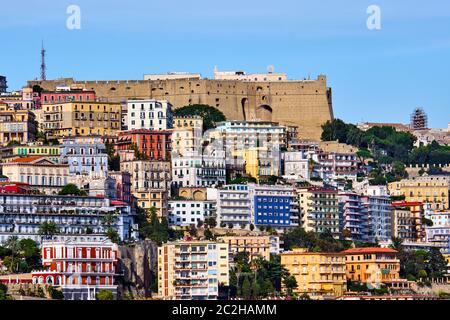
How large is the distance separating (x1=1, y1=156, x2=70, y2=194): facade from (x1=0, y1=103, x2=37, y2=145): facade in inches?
238

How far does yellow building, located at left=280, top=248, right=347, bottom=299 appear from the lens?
4759cm

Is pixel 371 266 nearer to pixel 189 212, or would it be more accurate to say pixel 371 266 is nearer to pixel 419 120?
pixel 189 212

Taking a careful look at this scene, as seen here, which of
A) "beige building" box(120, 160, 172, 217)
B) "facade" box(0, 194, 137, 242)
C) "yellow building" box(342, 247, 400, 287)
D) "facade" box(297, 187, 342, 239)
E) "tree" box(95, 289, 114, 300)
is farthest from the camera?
"facade" box(297, 187, 342, 239)

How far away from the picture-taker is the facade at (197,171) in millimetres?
57312

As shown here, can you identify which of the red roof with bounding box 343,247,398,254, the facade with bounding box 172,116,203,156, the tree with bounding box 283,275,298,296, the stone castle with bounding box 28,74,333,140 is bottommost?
the tree with bounding box 283,275,298,296

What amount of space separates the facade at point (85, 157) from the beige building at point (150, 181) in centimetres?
132

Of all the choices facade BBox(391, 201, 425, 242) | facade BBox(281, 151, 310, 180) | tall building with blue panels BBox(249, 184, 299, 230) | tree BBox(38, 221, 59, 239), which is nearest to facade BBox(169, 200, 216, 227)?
tall building with blue panels BBox(249, 184, 299, 230)

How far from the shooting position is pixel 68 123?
61.5 meters

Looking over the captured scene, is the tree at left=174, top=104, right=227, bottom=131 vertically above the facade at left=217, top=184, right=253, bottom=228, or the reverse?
the tree at left=174, top=104, right=227, bottom=131

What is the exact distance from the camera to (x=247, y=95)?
2822 inches

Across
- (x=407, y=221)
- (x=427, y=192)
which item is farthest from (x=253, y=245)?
(x=427, y=192)

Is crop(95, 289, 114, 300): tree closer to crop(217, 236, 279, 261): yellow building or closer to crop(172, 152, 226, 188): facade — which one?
crop(217, 236, 279, 261): yellow building
